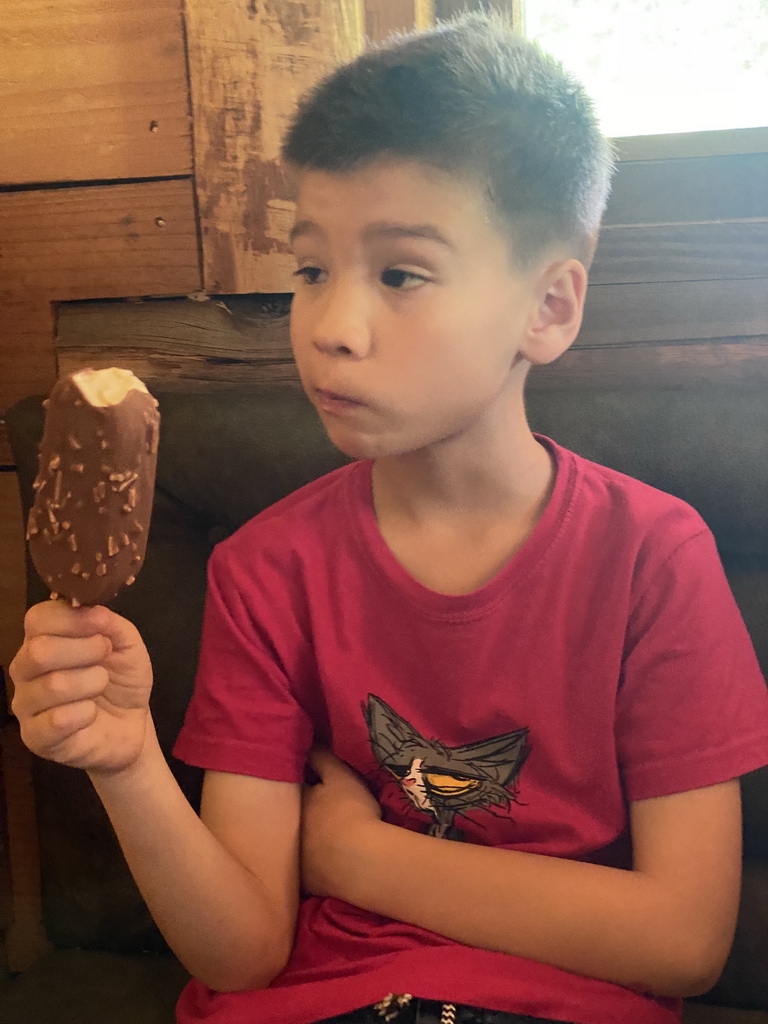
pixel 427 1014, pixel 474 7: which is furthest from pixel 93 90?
pixel 427 1014

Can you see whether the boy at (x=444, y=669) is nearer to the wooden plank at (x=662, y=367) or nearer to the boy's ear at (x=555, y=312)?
the boy's ear at (x=555, y=312)

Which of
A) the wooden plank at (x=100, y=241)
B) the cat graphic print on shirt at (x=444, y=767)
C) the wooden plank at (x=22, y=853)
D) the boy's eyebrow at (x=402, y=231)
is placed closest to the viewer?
the boy's eyebrow at (x=402, y=231)

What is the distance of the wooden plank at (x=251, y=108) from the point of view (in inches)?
44.1

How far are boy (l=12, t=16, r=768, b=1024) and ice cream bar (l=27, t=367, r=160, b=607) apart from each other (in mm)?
43

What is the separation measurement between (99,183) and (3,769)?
0.92m

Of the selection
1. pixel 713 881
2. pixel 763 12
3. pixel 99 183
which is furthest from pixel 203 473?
pixel 763 12

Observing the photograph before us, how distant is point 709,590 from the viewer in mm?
776

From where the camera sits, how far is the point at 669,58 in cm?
117

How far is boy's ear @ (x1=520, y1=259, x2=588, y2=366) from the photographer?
2.55 ft

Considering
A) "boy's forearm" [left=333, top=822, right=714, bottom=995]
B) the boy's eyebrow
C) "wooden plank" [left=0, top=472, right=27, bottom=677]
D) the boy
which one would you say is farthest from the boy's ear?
"wooden plank" [left=0, top=472, right=27, bottom=677]

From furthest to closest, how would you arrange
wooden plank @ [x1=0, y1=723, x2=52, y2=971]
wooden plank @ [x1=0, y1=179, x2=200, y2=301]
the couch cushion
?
1. wooden plank @ [x1=0, y1=723, x2=52, y2=971]
2. wooden plank @ [x1=0, y1=179, x2=200, y2=301]
3. the couch cushion

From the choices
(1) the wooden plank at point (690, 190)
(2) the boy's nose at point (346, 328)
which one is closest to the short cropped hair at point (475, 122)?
(2) the boy's nose at point (346, 328)

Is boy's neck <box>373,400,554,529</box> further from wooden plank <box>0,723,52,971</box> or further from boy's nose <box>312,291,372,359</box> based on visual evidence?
wooden plank <box>0,723,52,971</box>

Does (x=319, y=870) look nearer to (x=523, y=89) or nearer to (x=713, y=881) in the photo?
(x=713, y=881)
